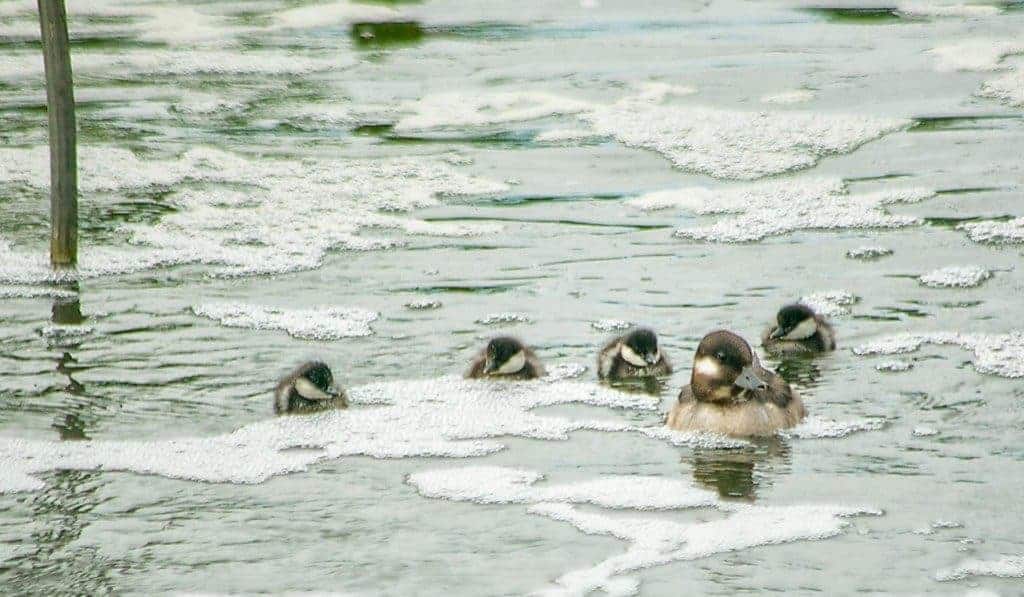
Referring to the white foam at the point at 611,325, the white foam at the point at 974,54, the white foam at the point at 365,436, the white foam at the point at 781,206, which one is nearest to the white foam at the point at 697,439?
the white foam at the point at 365,436

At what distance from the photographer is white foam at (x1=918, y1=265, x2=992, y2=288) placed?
962 centimetres

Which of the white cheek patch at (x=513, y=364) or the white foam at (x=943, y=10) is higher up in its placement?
the white foam at (x=943, y=10)

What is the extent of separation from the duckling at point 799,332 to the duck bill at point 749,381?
2.72 ft

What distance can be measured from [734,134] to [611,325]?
4.31 m

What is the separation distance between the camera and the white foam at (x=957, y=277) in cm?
962

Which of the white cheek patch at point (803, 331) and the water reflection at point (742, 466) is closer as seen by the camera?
the water reflection at point (742, 466)

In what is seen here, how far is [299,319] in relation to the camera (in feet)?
30.9

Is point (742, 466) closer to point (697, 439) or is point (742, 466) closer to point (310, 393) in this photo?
point (697, 439)

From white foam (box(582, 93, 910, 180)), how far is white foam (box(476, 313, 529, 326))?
3268 mm

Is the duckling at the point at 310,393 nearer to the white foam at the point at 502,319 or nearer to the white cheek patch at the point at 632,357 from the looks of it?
the white cheek patch at the point at 632,357

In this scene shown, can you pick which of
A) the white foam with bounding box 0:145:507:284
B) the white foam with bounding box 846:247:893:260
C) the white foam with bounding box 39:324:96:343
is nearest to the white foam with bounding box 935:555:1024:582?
the white foam with bounding box 846:247:893:260

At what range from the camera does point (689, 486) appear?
6840mm

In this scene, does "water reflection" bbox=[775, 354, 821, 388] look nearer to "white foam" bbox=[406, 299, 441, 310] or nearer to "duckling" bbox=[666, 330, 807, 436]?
"duckling" bbox=[666, 330, 807, 436]

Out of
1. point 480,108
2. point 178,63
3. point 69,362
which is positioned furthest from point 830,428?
point 178,63
